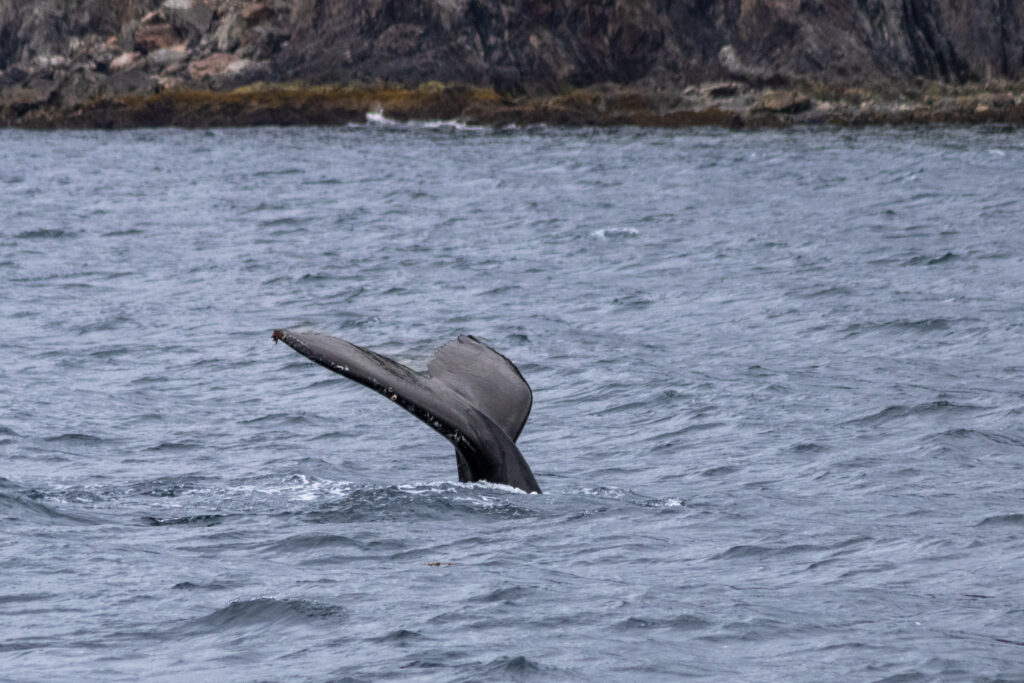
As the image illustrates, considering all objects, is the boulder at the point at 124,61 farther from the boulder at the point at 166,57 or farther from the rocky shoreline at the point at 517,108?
the rocky shoreline at the point at 517,108

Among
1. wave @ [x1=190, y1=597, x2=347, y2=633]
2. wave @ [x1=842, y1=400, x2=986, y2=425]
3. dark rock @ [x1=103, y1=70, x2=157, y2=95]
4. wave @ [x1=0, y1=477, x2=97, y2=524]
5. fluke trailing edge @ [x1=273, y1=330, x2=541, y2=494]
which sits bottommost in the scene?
dark rock @ [x1=103, y1=70, x2=157, y2=95]

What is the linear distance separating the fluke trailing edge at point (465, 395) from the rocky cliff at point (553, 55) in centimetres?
5736

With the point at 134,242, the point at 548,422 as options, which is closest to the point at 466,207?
the point at 134,242

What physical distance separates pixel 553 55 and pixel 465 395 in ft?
232

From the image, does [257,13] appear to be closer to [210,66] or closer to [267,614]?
[210,66]

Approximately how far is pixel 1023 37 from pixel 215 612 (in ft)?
229

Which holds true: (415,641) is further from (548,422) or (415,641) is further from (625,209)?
(625,209)

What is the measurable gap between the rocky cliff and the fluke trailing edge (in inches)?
2258

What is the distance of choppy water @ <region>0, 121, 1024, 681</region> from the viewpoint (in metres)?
7.49

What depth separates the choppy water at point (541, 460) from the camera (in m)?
7.49

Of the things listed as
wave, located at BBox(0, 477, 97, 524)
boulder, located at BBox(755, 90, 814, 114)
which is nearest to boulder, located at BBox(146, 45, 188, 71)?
boulder, located at BBox(755, 90, 814, 114)

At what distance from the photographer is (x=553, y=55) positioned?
7762cm

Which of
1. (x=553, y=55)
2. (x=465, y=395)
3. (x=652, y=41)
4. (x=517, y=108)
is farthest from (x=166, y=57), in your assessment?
(x=465, y=395)

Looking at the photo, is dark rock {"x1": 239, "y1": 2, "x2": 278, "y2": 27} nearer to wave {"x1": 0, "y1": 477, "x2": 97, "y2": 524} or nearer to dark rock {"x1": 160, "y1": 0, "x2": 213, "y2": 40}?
dark rock {"x1": 160, "y1": 0, "x2": 213, "y2": 40}
